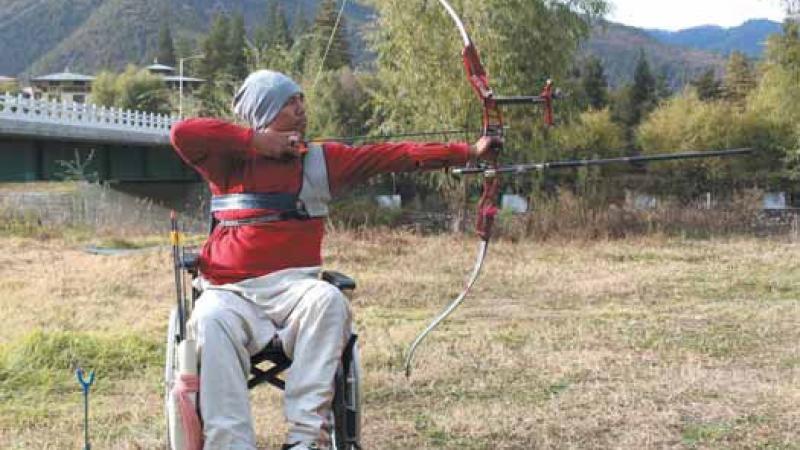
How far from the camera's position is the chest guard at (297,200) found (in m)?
3.61

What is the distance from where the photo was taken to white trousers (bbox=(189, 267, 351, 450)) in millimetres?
3197

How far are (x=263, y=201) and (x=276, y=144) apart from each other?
20 centimetres

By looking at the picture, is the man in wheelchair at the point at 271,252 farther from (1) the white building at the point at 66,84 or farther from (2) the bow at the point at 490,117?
(1) the white building at the point at 66,84

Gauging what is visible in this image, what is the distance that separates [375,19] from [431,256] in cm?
896

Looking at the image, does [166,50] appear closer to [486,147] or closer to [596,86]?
[596,86]

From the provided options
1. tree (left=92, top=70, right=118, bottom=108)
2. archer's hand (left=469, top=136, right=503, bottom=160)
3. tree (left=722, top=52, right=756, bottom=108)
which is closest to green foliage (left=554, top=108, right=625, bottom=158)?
tree (left=722, top=52, right=756, bottom=108)

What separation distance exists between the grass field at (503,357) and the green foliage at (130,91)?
144 ft

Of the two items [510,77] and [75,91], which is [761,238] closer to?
[510,77]

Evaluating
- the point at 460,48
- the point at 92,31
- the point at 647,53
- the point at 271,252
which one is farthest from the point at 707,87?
the point at 92,31

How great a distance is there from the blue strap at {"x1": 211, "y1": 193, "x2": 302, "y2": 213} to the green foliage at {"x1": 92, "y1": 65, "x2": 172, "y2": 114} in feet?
160

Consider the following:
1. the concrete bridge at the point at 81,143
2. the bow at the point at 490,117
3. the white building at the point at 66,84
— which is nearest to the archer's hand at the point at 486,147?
the bow at the point at 490,117

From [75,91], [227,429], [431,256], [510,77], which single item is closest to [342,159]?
[227,429]

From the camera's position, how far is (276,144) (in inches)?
141

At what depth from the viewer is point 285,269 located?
3.58 metres
